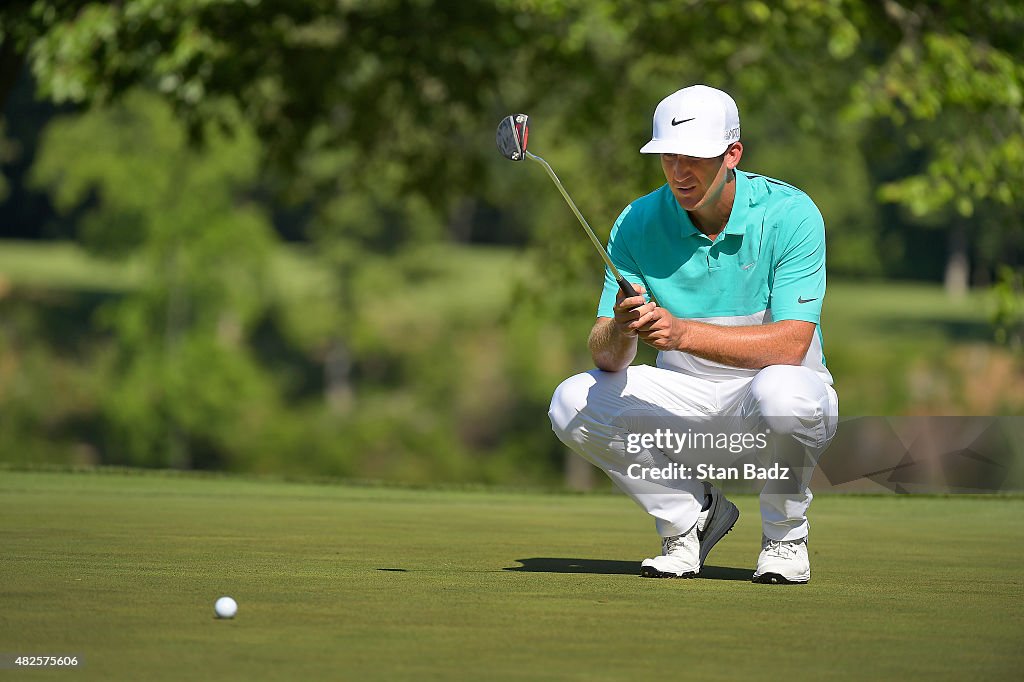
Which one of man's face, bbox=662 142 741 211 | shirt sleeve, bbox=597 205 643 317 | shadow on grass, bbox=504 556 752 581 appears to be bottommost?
shadow on grass, bbox=504 556 752 581

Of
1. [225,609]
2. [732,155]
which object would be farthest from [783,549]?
[225,609]

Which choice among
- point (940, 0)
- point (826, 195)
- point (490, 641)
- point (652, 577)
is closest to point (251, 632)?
point (490, 641)

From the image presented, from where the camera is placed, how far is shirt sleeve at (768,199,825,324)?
5.73 m

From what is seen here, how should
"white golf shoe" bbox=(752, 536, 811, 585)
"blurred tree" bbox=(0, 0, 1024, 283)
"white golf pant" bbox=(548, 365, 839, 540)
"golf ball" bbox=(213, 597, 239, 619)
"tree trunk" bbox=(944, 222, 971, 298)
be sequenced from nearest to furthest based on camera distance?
"golf ball" bbox=(213, 597, 239, 619) < "white golf shoe" bbox=(752, 536, 811, 585) < "white golf pant" bbox=(548, 365, 839, 540) < "blurred tree" bbox=(0, 0, 1024, 283) < "tree trunk" bbox=(944, 222, 971, 298)

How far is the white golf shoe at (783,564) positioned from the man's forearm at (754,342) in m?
0.64

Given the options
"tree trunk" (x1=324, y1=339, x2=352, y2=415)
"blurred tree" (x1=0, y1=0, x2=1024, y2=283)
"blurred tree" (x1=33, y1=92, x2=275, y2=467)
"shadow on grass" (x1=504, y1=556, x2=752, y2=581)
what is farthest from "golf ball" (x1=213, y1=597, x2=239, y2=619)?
"tree trunk" (x1=324, y1=339, x2=352, y2=415)

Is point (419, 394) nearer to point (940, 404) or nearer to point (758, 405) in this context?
point (940, 404)

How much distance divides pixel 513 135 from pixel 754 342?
1.10m

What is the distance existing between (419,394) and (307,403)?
11.6 feet

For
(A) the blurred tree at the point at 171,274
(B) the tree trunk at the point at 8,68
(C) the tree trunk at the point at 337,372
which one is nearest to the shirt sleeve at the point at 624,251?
(B) the tree trunk at the point at 8,68

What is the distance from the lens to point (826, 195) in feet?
175

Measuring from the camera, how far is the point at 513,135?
5832 millimetres

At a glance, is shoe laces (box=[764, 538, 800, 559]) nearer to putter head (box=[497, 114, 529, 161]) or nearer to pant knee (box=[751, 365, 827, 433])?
pant knee (box=[751, 365, 827, 433])

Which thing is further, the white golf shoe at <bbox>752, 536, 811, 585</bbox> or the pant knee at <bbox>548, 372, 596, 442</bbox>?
the pant knee at <bbox>548, 372, 596, 442</bbox>
